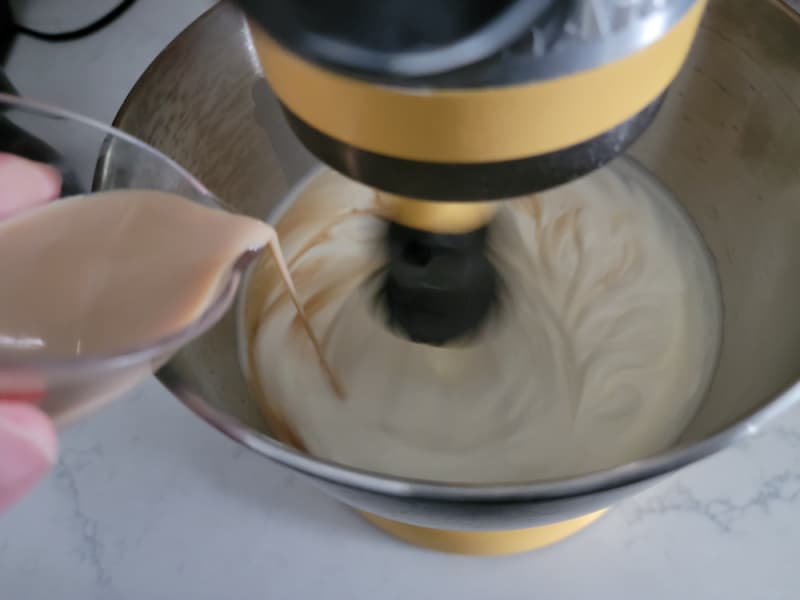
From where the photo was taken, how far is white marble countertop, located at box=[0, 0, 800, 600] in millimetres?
589

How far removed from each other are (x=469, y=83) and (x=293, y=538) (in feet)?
1.34

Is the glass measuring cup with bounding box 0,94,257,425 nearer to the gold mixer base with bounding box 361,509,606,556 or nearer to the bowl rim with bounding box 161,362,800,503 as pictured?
the bowl rim with bounding box 161,362,800,503

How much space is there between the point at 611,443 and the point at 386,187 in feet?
1.20

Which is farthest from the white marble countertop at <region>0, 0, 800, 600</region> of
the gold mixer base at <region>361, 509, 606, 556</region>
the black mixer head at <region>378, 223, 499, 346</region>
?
the black mixer head at <region>378, 223, 499, 346</region>

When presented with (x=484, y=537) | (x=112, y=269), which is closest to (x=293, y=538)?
(x=484, y=537)

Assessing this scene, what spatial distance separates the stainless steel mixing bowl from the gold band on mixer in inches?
6.3

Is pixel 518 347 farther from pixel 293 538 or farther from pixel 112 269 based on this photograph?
pixel 112 269

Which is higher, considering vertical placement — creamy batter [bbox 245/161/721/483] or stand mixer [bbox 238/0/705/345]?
stand mixer [bbox 238/0/705/345]

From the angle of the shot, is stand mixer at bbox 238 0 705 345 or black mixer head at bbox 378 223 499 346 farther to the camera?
black mixer head at bbox 378 223 499 346

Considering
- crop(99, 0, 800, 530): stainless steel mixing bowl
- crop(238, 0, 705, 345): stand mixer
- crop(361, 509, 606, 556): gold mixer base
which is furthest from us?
crop(361, 509, 606, 556): gold mixer base

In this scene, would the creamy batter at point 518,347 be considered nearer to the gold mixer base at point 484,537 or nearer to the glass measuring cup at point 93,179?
the gold mixer base at point 484,537

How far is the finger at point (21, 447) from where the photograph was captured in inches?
14.5

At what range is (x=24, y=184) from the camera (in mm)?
493

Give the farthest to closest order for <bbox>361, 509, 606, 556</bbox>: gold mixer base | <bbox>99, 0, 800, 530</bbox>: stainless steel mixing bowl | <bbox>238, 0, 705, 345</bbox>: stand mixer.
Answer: <bbox>361, 509, 606, 556</bbox>: gold mixer base → <bbox>99, 0, 800, 530</bbox>: stainless steel mixing bowl → <bbox>238, 0, 705, 345</bbox>: stand mixer
